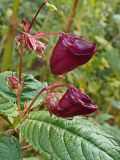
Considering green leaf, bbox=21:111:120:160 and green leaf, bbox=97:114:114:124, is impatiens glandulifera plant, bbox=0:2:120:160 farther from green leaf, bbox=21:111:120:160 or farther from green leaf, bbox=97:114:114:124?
green leaf, bbox=97:114:114:124

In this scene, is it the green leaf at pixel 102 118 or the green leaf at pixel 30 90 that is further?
A: the green leaf at pixel 102 118

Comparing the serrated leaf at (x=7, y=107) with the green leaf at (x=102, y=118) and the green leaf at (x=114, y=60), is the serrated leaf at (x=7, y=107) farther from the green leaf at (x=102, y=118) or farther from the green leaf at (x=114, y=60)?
the green leaf at (x=114, y=60)

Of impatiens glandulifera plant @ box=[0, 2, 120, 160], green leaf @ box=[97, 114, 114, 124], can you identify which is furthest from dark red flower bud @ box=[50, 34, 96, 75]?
green leaf @ box=[97, 114, 114, 124]

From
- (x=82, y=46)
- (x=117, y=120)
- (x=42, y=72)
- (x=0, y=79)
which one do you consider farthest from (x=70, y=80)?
(x=82, y=46)

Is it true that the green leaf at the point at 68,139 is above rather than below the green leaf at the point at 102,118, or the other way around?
above

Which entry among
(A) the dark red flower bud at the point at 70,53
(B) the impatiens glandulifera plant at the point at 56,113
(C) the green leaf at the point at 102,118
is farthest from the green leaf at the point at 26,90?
(C) the green leaf at the point at 102,118

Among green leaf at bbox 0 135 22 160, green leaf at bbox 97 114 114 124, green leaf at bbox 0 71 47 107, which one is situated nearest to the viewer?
green leaf at bbox 0 135 22 160

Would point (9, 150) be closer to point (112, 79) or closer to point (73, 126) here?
point (73, 126)

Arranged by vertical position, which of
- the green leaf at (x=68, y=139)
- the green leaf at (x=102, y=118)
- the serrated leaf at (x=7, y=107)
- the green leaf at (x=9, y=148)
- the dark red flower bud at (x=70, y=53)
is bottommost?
the green leaf at (x=102, y=118)
